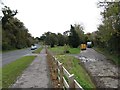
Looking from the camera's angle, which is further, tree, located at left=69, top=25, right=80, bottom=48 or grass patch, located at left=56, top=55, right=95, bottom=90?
tree, located at left=69, top=25, right=80, bottom=48

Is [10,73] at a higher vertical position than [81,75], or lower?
higher

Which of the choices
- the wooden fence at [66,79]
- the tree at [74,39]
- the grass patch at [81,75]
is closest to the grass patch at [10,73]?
the wooden fence at [66,79]

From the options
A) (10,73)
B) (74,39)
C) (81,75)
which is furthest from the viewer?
(74,39)

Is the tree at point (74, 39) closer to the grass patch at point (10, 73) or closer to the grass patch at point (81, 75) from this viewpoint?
the grass patch at point (81, 75)

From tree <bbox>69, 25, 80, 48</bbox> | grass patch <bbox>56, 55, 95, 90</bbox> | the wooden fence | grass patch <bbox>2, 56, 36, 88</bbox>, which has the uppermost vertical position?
tree <bbox>69, 25, 80, 48</bbox>

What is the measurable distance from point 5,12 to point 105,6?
5740 cm

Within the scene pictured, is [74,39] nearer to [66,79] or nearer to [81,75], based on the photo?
[81,75]

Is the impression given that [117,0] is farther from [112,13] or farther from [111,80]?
[111,80]

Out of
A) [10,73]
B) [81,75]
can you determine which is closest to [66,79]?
[10,73]

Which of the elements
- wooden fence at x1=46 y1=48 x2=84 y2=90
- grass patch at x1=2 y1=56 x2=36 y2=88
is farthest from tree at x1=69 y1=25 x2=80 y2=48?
wooden fence at x1=46 y1=48 x2=84 y2=90

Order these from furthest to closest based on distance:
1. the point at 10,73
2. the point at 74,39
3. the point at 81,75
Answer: the point at 74,39
the point at 81,75
the point at 10,73

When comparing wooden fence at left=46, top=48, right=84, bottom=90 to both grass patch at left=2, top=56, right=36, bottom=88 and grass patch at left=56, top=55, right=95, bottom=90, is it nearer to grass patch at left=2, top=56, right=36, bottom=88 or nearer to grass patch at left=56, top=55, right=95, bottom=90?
grass patch at left=2, top=56, right=36, bottom=88

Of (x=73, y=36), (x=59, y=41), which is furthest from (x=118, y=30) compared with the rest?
(x=59, y=41)

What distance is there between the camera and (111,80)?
70.3ft
